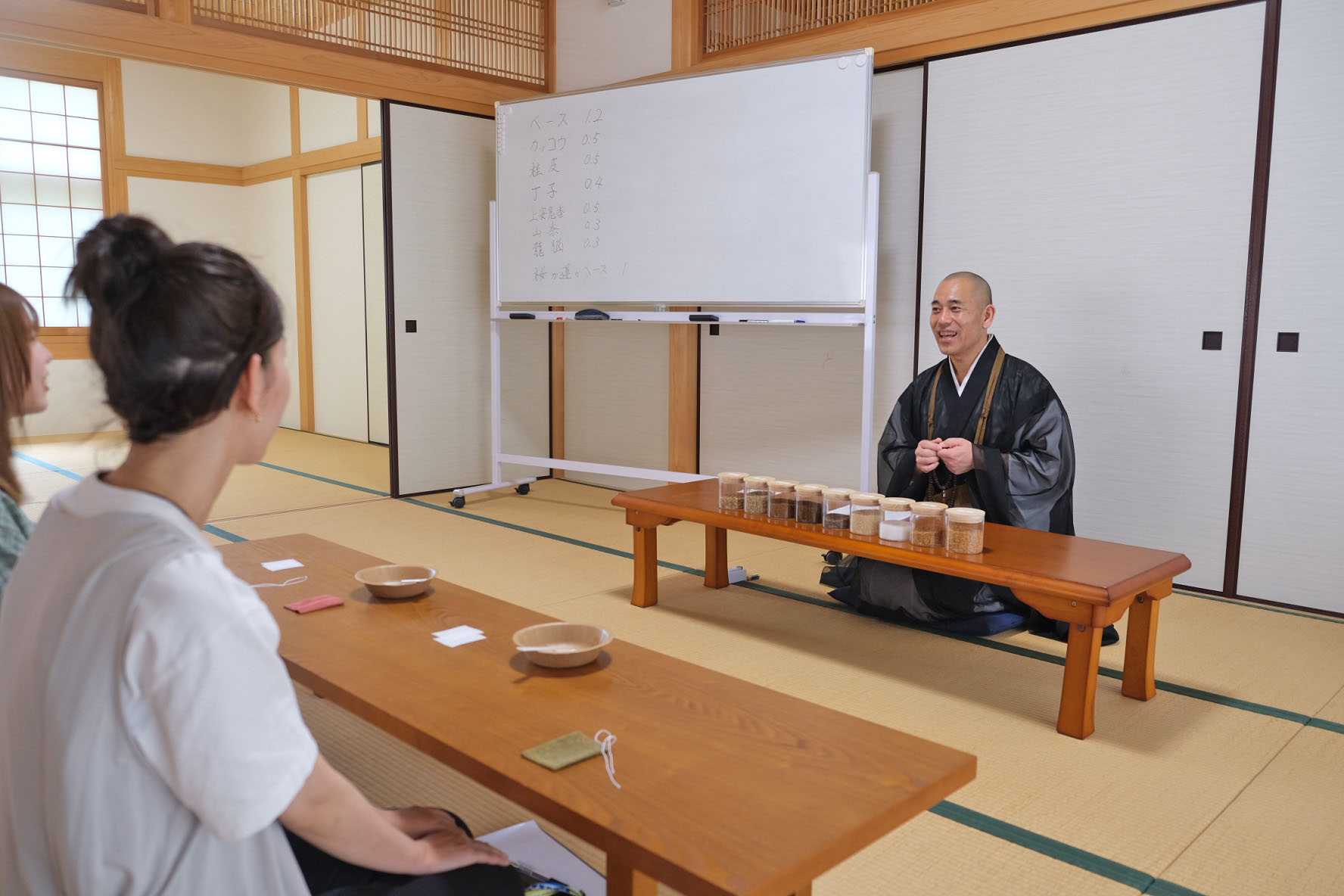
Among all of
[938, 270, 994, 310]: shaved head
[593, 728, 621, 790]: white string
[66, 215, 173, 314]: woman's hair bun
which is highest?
[938, 270, 994, 310]: shaved head

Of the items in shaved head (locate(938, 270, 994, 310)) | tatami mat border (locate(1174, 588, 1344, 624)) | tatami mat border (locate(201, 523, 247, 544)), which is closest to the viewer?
shaved head (locate(938, 270, 994, 310))

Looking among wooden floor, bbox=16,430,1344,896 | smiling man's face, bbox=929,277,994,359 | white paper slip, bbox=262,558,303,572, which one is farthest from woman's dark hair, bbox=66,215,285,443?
smiling man's face, bbox=929,277,994,359

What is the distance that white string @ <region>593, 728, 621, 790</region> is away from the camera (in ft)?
4.12

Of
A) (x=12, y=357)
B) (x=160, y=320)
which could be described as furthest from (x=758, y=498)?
(x=160, y=320)

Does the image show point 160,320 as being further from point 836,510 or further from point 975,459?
point 975,459

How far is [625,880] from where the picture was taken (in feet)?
3.83

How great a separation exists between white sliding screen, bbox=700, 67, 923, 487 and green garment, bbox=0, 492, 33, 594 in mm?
3482

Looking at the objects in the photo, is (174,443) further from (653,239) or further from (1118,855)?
(653,239)

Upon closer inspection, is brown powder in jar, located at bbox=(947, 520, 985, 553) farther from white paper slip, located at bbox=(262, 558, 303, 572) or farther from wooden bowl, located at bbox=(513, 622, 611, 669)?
white paper slip, located at bbox=(262, 558, 303, 572)

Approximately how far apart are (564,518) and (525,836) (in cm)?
306

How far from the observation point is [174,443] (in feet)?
2.85

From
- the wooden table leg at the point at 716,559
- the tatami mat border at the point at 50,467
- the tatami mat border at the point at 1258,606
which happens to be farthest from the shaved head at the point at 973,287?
the tatami mat border at the point at 50,467

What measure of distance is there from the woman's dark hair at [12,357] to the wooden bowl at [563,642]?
885 millimetres

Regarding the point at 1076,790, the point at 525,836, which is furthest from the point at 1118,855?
the point at 525,836
